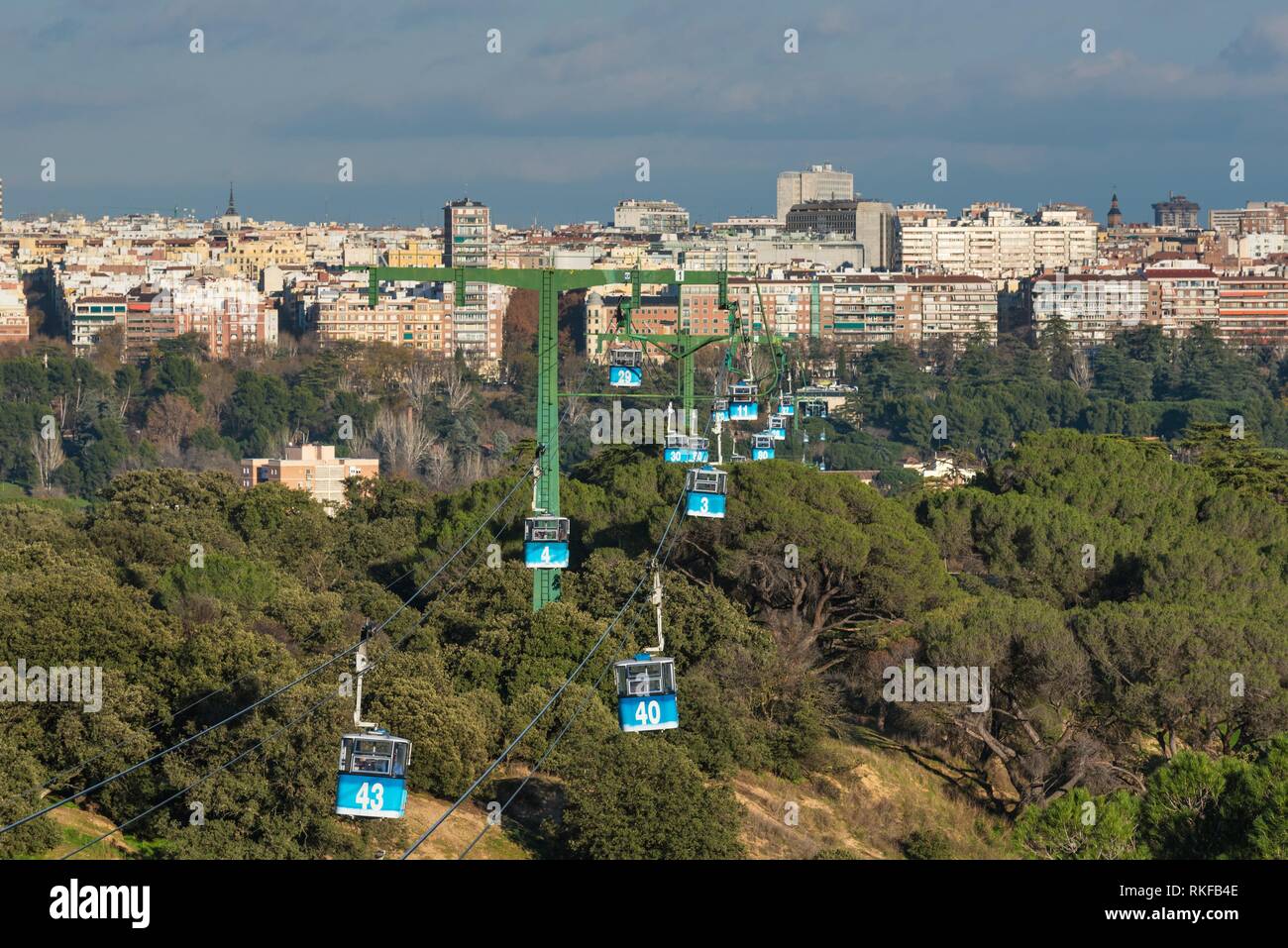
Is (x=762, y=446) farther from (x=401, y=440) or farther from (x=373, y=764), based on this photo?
(x=401, y=440)

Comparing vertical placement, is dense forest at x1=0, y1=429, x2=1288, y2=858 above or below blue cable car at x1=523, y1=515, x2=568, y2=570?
below

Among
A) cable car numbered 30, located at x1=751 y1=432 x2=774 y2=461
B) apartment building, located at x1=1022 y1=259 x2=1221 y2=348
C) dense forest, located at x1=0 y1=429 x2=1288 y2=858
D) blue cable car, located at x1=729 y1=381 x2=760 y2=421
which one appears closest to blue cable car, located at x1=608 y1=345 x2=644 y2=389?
dense forest, located at x1=0 y1=429 x2=1288 y2=858

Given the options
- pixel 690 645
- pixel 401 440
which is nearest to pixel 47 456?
pixel 401 440

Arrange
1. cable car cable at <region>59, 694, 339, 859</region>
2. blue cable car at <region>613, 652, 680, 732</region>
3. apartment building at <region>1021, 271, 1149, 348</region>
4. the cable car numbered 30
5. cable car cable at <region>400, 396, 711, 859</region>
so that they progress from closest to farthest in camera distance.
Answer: blue cable car at <region>613, 652, 680, 732</region> → cable car cable at <region>59, 694, 339, 859</region> → cable car cable at <region>400, 396, 711, 859</region> → the cable car numbered 30 → apartment building at <region>1021, 271, 1149, 348</region>

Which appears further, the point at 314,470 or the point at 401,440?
the point at 401,440

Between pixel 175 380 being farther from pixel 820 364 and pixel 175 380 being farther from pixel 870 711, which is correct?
pixel 870 711

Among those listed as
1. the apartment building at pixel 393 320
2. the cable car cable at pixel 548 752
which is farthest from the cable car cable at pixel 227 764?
the apartment building at pixel 393 320

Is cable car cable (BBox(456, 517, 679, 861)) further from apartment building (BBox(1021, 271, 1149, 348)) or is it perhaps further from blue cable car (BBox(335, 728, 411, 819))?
apartment building (BBox(1021, 271, 1149, 348))
